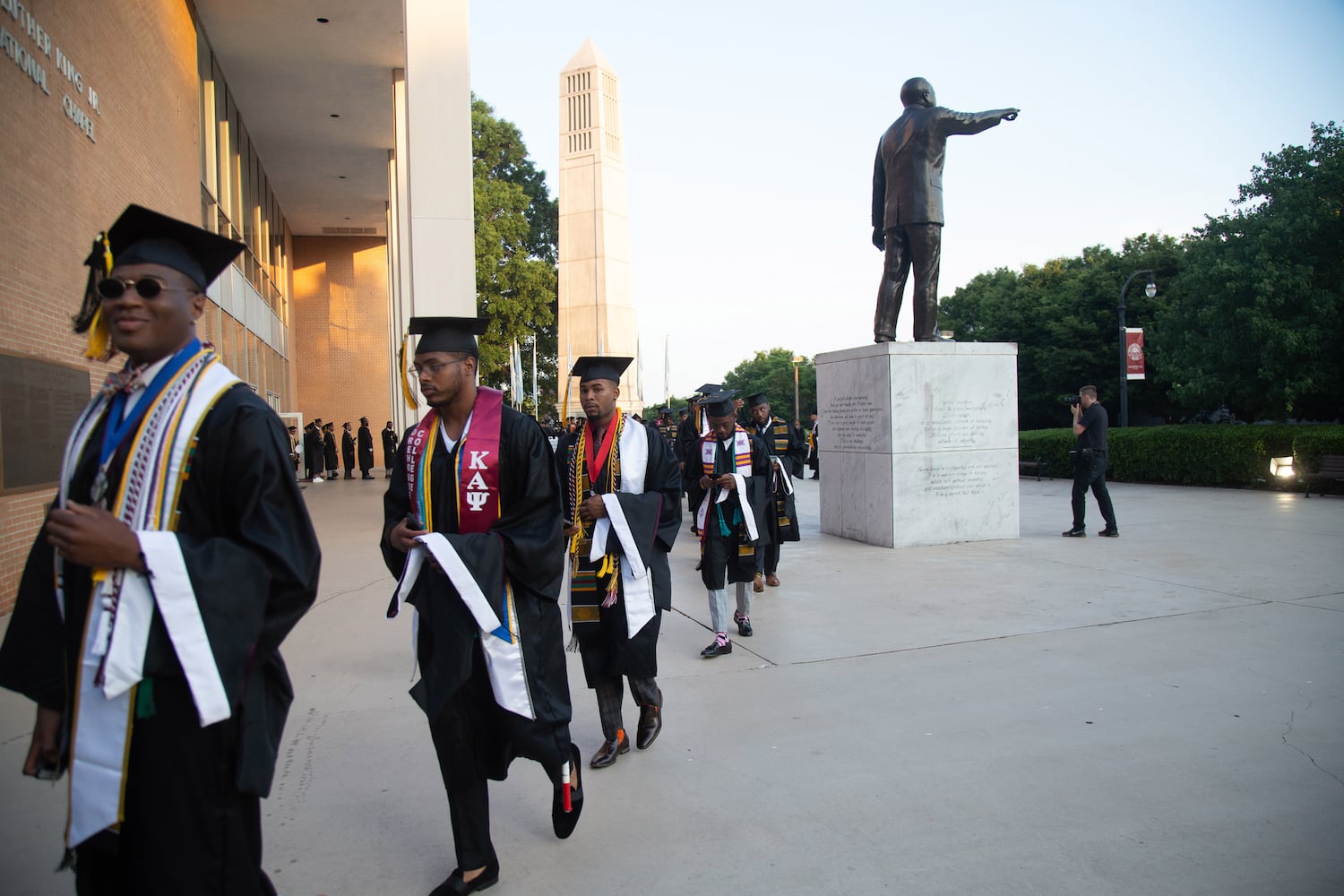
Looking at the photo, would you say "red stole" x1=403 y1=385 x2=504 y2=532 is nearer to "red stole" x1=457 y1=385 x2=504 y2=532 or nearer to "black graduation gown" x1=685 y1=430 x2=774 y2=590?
"red stole" x1=457 y1=385 x2=504 y2=532

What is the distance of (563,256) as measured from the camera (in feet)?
123

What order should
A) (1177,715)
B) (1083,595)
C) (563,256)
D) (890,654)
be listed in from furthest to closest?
(563,256) → (1083,595) → (890,654) → (1177,715)

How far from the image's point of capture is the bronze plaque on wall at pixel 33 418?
25.5 ft

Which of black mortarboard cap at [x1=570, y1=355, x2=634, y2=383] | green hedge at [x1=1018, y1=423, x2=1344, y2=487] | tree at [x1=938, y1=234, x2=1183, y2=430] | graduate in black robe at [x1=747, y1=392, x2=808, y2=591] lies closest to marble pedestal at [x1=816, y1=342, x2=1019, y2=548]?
graduate in black robe at [x1=747, y1=392, x2=808, y2=591]

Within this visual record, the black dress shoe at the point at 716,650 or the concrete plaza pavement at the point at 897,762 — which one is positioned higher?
the black dress shoe at the point at 716,650

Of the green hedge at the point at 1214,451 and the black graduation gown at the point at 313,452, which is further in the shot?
the black graduation gown at the point at 313,452

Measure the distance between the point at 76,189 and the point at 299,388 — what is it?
82.3 ft

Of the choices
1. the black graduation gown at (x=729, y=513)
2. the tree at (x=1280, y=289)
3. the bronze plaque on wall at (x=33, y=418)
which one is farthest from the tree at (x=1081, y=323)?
the bronze plaque on wall at (x=33, y=418)

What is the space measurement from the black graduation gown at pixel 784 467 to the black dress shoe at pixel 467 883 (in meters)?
4.96

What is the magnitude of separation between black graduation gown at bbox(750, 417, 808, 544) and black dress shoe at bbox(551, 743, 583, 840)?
4.54 metres

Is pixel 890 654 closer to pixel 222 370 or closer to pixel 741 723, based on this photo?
pixel 741 723

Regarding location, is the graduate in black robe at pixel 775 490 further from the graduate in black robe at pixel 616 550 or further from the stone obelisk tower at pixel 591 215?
the stone obelisk tower at pixel 591 215

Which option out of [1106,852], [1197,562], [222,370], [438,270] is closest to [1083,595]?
[1197,562]

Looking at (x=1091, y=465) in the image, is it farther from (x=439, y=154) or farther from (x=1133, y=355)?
(x=1133, y=355)
